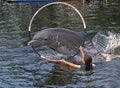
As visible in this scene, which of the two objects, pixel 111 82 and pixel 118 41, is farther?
pixel 118 41

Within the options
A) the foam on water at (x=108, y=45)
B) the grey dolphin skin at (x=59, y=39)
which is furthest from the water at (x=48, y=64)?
the grey dolphin skin at (x=59, y=39)

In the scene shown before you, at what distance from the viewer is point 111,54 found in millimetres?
23125

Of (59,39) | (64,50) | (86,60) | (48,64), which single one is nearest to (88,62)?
(86,60)

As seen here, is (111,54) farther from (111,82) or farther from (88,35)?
(111,82)

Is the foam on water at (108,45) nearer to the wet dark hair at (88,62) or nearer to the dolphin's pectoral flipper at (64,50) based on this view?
the wet dark hair at (88,62)

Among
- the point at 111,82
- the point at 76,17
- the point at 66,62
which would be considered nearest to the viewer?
the point at 111,82

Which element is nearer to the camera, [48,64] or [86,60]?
[86,60]

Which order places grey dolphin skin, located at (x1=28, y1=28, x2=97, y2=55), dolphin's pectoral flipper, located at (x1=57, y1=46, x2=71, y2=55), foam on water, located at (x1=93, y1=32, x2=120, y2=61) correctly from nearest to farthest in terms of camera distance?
grey dolphin skin, located at (x1=28, y1=28, x2=97, y2=55), dolphin's pectoral flipper, located at (x1=57, y1=46, x2=71, y2=55), foam on water, located at (x1=93, y1=32, x2=120, y2=61)

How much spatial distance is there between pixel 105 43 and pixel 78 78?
22.5 feet

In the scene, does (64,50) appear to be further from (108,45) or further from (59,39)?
(108,45)

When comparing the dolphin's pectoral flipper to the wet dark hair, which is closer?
the wet dark hair

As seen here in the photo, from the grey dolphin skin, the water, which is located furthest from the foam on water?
the grey dolphin skin

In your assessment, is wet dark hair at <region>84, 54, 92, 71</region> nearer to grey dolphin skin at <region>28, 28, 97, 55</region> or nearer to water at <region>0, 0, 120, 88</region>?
water at <region>0, 0, 120, 88</region>

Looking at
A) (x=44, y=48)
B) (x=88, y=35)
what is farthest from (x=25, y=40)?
(x=88, y=35)
